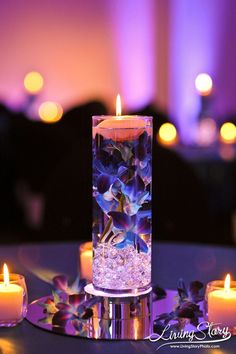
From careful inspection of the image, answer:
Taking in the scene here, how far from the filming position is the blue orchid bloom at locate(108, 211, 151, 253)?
106 centimetres

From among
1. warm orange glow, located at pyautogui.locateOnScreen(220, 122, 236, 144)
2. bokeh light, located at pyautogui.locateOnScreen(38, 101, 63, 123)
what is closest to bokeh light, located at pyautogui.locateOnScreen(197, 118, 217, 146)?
warm orange glow, located at pyautogui.locateOnScreen(220, 122, 236, 144)

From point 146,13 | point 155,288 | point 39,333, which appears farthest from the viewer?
point 146,13

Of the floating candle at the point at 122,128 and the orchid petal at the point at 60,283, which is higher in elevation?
the floating candle at the point at 122,128

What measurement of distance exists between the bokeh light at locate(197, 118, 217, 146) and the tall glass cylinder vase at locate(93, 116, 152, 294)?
12.3 feet

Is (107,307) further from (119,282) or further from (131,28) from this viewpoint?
(131,28)

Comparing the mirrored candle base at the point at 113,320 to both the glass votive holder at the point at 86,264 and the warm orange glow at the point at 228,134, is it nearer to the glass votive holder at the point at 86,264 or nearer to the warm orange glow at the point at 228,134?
the glass votive holder at the point at 86,264

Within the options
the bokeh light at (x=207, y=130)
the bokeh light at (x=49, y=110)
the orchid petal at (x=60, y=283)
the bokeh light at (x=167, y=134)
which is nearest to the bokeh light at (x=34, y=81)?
the bokeh light at (x=49, y=110)

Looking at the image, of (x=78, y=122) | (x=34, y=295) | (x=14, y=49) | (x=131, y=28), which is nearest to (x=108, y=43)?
(x=131, y=28)

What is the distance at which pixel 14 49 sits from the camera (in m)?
7.46

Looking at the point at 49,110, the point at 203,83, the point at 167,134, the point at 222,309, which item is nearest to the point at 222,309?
the point at 222,309

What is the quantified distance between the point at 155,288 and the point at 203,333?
17 cm

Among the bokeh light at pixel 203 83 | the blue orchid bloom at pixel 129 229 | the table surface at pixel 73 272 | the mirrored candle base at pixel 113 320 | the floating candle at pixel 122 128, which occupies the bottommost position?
the table surface at pixel 73 272

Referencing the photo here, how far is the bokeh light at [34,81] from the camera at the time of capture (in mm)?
7474

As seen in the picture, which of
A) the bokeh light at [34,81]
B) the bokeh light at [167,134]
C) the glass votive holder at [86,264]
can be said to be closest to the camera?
the glass votive holder at [86,264]
